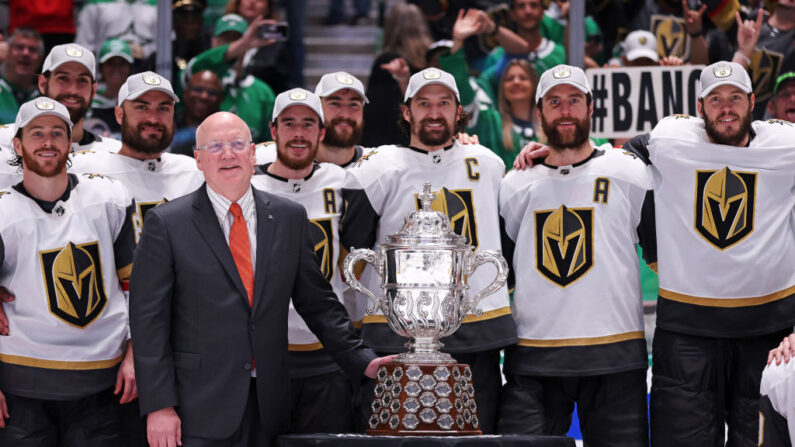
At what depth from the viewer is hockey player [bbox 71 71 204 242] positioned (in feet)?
15.1

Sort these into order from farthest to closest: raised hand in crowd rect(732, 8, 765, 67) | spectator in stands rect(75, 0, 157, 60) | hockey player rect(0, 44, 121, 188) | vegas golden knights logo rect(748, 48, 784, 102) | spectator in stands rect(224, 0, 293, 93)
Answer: spectator in stands rect(75, 0, 157, 60)
spectator in stands rect(224, 0, 293, 93)
vegas golden knights logo rect(748, 48, 784, 102)
raised hand in crowd rect(732, 8, 765, 67)
hockey player rect(0, 44, 121, 188)

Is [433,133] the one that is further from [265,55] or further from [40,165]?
[265,55]

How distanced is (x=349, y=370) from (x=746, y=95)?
193cm

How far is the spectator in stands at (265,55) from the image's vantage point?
21.7 ft

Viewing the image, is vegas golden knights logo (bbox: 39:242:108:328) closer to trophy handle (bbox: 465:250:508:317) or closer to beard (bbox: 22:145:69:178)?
beard (bbox: 22:145:69:178)

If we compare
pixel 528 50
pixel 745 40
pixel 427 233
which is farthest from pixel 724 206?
pixel 528 50

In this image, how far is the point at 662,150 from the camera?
15.0 ft

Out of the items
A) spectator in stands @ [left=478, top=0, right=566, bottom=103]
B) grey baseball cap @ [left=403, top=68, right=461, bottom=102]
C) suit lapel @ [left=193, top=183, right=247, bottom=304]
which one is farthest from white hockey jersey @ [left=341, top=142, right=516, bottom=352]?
spectator in stands @ [left=478, top=0, right=566, bottom=103]

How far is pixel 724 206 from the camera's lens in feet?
14.6

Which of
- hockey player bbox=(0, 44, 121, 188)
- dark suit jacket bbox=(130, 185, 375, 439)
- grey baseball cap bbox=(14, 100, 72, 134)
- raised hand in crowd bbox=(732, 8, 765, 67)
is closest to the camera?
dark suit jacket bbox=(130, 185, 375, 439)

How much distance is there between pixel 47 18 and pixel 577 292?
3.89 metres

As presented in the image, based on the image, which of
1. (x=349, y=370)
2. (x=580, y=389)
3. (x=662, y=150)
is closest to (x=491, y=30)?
(x=662, y=150)

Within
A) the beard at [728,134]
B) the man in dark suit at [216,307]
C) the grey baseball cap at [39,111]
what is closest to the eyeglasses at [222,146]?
the man in dark suit at [216,307]

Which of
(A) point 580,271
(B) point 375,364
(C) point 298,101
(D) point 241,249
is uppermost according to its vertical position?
(C) point 298,101
